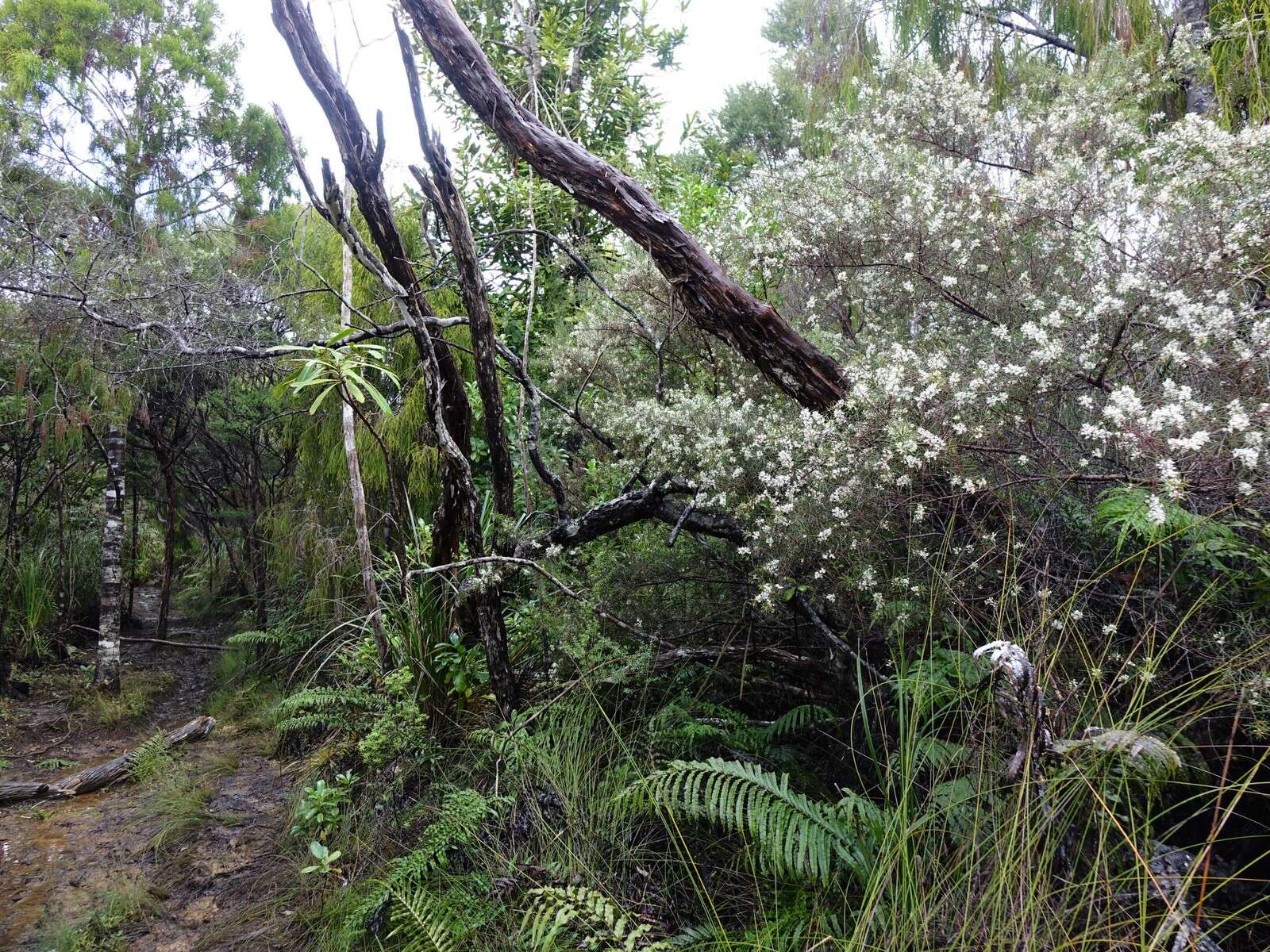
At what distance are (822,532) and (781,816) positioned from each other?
0.83 meters

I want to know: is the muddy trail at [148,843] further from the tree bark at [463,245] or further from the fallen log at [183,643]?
the tree bark at [463,245]

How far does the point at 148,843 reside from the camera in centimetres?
381

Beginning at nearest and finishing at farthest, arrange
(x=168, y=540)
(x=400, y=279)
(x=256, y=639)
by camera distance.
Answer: (x=400, y=279), (x=256, y=639), (x=168, y=540)

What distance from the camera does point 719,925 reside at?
2115mm

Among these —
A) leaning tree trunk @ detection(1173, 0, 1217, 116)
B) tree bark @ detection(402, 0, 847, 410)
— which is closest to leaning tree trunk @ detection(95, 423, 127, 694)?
tree bark @ detection(402, 0, 847, 410)

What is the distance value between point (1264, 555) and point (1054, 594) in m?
0.52

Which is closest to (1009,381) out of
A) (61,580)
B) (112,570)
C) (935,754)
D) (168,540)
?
(935,754)

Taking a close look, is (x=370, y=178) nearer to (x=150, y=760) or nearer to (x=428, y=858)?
(x=428, y=858)

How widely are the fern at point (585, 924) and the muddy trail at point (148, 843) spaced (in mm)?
1249

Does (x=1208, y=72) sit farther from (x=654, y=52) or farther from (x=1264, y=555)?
(x=654, y=52)

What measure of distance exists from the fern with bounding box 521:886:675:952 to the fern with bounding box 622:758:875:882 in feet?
1.02

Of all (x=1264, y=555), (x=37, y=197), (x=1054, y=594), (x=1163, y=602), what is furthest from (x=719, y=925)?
(x=37, y=197)

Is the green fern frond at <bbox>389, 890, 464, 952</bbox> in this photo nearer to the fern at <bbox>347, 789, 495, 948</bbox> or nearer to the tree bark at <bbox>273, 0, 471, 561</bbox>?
the fern at <bbox>347, 789, 495, 948</bbox>

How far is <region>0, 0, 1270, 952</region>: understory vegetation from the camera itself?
1.90 m
